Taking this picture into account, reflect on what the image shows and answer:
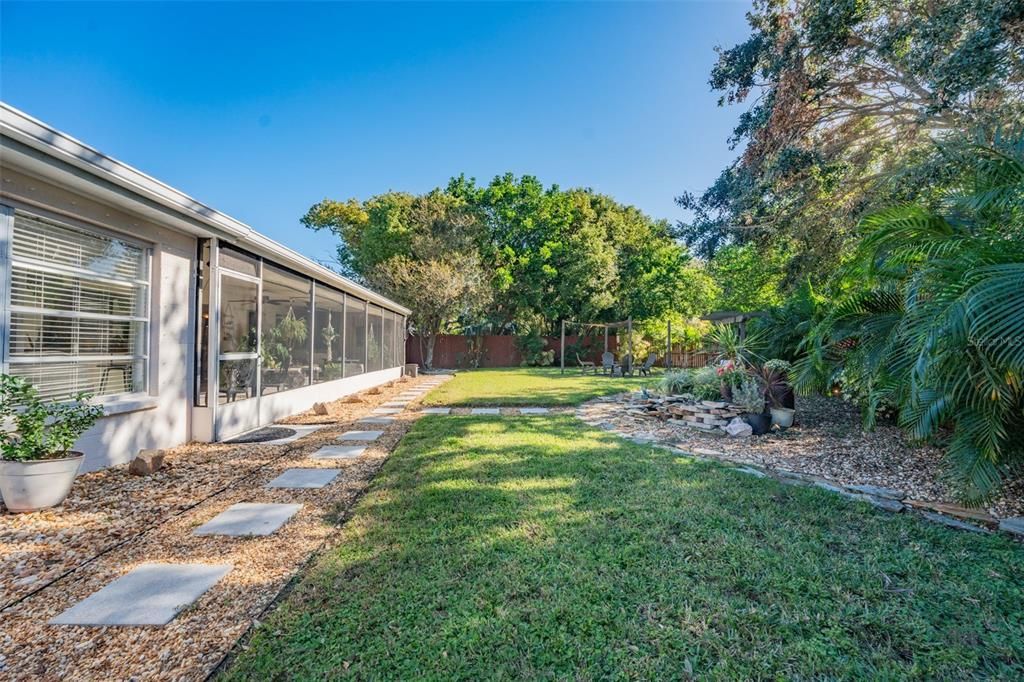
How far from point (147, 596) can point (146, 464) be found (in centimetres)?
222

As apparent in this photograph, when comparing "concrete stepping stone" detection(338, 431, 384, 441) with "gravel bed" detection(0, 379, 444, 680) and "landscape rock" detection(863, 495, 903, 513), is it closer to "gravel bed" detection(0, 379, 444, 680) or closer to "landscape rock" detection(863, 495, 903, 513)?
"gravel bed" detection(0, 379, 444, 680)

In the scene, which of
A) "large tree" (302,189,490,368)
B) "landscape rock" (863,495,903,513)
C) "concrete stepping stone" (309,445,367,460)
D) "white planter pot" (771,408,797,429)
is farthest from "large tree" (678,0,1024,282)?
"large tree" (302,189,490,368)

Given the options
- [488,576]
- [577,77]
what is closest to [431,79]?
[577,77]

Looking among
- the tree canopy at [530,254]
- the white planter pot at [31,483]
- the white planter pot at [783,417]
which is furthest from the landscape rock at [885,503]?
the tree canopy at [530,254]

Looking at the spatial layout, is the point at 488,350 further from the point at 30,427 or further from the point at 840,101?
the point at 30,427

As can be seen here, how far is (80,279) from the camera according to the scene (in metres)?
3.66

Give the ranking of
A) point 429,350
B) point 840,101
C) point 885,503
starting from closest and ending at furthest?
point 885,503 < point 840,101 < point 429,350

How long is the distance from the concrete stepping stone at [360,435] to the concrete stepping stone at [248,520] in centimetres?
215

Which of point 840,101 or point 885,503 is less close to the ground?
point 840,101

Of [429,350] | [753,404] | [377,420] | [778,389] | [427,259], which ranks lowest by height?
[377,420]

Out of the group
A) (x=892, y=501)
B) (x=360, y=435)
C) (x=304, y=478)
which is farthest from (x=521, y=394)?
(x=892, y=501)

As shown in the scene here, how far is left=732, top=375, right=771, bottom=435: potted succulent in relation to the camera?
556cm

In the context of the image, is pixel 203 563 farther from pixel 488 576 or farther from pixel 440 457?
pixel 440 457

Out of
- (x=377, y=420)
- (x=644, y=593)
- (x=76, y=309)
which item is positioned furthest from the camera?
(x=377, y=420)
